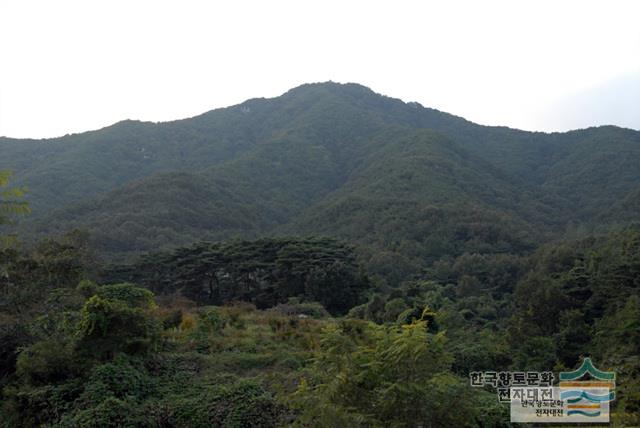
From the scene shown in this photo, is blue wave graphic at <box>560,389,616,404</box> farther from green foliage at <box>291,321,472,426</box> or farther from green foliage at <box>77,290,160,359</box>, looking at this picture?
green foliage at <box>77,290,160,359</box>

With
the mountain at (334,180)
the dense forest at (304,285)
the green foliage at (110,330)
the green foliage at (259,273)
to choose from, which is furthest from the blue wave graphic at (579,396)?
the mountain at (334,180)

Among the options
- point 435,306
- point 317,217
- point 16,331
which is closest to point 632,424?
point 16,331

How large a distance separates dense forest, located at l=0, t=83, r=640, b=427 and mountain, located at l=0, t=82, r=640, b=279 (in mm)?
402

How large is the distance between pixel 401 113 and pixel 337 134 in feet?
92.0

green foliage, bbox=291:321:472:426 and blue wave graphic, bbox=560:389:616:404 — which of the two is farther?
blue wave graphic, bbox=560:389:616:404

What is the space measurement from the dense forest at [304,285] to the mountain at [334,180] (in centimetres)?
40

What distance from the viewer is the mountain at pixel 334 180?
53.3 metres

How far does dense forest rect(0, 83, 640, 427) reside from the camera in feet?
21.2

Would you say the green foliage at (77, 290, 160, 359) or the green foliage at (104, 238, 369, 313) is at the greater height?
the green foliage at (77, 290, 160, 359)

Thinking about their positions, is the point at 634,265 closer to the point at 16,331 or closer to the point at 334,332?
the point at 334,332

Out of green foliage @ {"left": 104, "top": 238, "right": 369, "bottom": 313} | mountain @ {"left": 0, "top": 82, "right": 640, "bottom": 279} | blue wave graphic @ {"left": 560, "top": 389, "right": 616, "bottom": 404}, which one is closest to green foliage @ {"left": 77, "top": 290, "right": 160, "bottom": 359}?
blue wave graphic @ {"left": 560, "top": 389, "right": 616, "bottom": 404}

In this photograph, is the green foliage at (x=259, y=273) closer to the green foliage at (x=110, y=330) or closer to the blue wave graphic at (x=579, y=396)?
the green foliage at (x=110, y=330)

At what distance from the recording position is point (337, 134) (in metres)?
106

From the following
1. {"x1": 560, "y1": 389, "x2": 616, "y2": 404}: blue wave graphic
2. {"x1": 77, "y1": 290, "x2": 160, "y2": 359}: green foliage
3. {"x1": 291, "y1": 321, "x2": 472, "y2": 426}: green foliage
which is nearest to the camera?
{"x1": 291, "y1": 321, "x2": 472, "y2": 426}: green foliage
